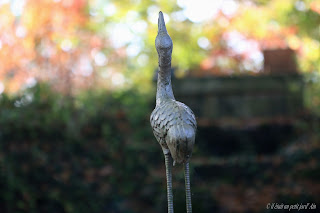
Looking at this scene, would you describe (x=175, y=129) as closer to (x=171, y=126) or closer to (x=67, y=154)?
(x=171, y=126)

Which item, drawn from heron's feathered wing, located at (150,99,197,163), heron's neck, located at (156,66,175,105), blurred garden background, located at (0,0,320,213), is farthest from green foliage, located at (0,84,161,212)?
heron's feathered wing, located at (150,99,197,163)

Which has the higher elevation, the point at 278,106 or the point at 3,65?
the point at 3,65

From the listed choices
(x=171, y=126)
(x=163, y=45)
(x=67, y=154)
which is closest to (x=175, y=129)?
(x=171, y=126)

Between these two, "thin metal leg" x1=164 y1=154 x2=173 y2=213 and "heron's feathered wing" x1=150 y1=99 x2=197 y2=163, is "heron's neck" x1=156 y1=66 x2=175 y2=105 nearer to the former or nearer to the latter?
"heron's feathered wing" x1=150 y1=99 x2=197 y2=163

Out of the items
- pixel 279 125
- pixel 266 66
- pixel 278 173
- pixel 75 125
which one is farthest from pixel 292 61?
pixel 75 125

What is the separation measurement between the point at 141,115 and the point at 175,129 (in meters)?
4.16

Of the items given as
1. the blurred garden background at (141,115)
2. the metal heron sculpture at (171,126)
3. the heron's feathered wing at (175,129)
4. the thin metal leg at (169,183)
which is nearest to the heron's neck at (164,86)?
the metal heron sculpture at (171,126)

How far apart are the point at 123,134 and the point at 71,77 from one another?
2.77 meters

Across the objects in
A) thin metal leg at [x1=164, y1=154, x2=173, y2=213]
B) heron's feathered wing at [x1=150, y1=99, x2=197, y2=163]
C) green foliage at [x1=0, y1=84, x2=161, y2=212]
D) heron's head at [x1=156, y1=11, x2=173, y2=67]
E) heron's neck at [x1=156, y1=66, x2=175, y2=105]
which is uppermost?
heron's head at [x1=156, y1=11, x2=173, y2=67]

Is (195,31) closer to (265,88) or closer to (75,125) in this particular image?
(265,88)

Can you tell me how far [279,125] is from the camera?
7629mm

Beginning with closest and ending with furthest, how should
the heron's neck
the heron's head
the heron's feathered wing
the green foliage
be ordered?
1. the heron's feathered wing
2. the heron's head
3. the heron's neck
4. the green foliage

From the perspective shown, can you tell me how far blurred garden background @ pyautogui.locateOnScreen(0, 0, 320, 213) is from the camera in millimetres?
6094

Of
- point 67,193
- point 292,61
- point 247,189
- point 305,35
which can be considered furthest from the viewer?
point 292,61
